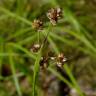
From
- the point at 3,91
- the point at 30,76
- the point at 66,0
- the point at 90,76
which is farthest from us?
the point at 90,76

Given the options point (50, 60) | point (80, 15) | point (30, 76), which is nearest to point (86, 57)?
point (80, 15)

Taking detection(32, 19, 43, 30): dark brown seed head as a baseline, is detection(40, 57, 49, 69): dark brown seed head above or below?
below

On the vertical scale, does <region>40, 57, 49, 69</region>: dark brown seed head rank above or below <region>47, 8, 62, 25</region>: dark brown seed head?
below

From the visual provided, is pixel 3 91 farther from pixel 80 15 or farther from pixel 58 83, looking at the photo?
pixel 80 15

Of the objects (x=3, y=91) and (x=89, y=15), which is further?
(x=89, y=15)

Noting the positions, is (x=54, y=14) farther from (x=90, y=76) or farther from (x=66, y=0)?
(x=90, y=76)

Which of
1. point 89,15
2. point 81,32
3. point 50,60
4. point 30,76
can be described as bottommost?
point 50,60

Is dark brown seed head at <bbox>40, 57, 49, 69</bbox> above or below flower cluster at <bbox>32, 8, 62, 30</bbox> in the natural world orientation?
below

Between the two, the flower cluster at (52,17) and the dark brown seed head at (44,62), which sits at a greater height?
the flower cluster at (52,17)

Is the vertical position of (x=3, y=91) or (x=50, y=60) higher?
(x=3, y=91)

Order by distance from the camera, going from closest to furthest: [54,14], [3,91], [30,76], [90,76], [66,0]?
1. [54,14]
2. [30,76]
3. [3,91]
4. [66,0]
5. [90,76]
